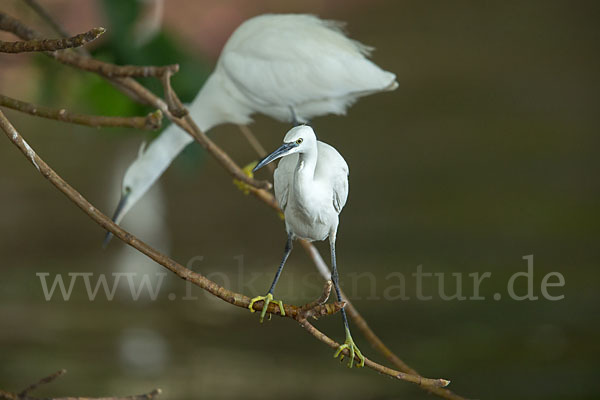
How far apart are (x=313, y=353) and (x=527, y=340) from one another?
0.56 metres

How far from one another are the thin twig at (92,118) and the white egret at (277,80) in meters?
0.30

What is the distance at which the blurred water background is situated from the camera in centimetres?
212

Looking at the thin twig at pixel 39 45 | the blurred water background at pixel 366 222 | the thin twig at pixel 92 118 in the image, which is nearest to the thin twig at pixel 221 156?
the thin twig at pixel 92 118

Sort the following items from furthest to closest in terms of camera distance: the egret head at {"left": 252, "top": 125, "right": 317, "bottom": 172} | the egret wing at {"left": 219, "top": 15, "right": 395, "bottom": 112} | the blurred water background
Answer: the blurred water background
the egret wing at {"left": 219, "top": 15, "right": 395, "bottom": 112}
the egret head at {"left": 252, "top": 125, "right": 317, "bottom": 172}

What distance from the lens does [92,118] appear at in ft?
2.05

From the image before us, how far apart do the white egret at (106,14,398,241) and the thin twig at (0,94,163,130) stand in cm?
30

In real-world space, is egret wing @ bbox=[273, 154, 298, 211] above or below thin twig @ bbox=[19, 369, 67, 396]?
above

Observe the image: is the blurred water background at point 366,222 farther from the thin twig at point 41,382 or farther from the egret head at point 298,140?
the egret head at point 298,140

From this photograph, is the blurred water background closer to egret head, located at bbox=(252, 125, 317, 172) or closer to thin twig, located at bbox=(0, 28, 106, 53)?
thin twig, located at bbox=(0, 28, 106, 53)

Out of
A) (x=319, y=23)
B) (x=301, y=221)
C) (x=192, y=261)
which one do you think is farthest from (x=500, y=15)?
(x=301, y=221)

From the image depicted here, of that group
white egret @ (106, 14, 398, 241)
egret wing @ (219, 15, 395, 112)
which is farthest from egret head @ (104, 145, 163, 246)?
egret wing @ (219, 15, 395, 112)

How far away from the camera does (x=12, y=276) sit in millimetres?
2990

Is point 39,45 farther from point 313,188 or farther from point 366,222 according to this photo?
point 366,222

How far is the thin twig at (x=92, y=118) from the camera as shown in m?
0.60
